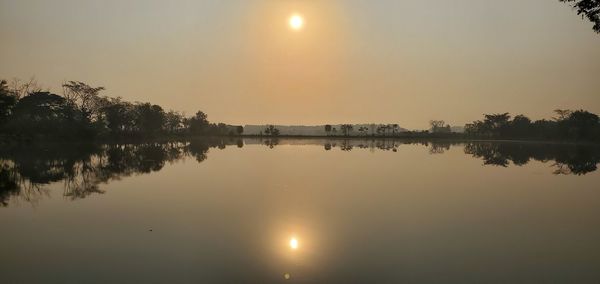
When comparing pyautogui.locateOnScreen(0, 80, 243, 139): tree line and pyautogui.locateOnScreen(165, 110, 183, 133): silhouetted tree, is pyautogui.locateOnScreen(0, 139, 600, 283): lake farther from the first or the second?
pyautogui.locateOnScreen(165, 110, 183, 133): silhouetted tree

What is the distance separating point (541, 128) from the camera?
10869 centimetres

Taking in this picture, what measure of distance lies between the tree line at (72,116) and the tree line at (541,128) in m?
98.5

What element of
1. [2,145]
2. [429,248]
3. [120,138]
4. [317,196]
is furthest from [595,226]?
[120,138]

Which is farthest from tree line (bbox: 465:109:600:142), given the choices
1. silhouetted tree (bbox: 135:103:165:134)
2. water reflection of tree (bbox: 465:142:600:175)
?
silhouetted tree (bbox: 135:103:165:134)

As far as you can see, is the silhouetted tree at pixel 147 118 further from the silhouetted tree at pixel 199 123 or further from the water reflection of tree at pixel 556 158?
the water reflection of tree at pixel 556 158

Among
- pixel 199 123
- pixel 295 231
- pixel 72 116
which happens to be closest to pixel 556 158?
pixel 295 231

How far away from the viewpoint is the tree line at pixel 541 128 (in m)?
88.8

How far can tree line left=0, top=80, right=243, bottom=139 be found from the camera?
183ft

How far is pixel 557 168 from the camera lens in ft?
109

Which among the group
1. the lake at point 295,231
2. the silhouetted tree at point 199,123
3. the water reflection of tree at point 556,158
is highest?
the silhouetted tree at point 199,123

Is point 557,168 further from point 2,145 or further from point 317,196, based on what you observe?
point 2,145

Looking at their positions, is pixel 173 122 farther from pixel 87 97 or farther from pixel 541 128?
pixel 541 128

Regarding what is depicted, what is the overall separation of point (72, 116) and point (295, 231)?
7001 cm

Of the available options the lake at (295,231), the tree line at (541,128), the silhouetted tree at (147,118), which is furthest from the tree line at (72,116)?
the tree line at (541,128)
